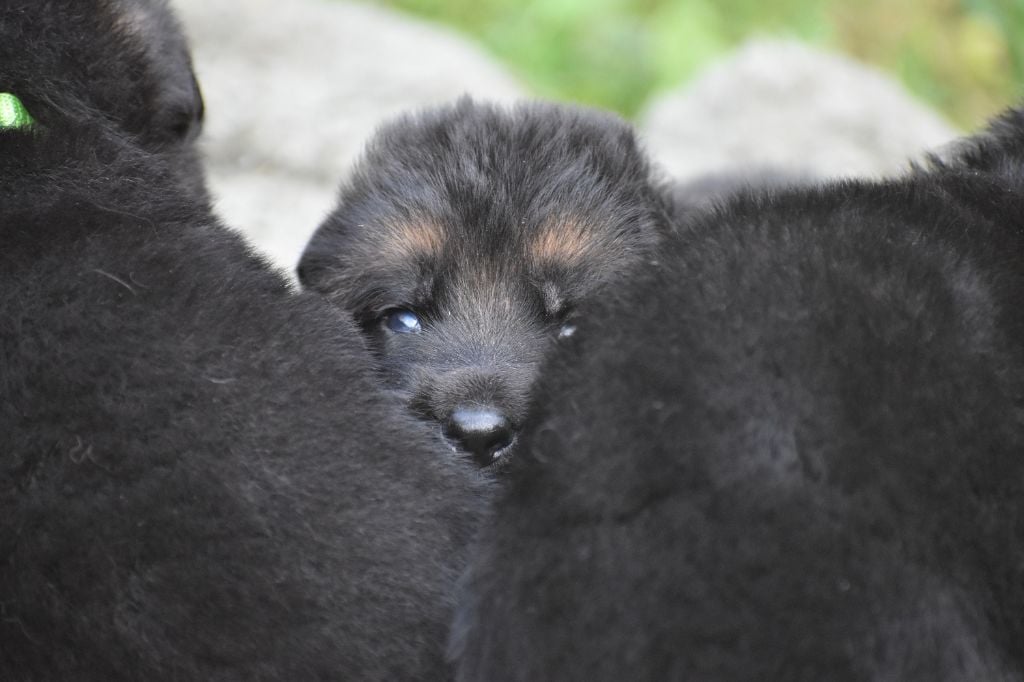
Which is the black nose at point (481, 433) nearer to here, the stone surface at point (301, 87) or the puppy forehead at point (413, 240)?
the puppy forehead at point (413, 240)

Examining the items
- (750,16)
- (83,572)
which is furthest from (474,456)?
(750,16)

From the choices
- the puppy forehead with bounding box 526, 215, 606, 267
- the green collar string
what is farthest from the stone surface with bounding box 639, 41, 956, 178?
the green collar string

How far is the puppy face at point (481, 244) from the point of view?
3254 mm

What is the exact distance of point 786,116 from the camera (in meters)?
7.48

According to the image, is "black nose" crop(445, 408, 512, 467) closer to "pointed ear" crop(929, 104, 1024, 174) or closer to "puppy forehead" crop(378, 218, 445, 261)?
"puppy forehead" crop(378, 218, 445, 261)

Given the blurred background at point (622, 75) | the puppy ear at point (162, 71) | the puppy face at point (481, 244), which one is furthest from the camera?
the blurred background at point (622, 75)

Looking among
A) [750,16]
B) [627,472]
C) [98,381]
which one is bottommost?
[627,472]

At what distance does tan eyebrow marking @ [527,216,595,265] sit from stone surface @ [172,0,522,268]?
1923mm

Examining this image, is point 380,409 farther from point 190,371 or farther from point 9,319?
point 9,319

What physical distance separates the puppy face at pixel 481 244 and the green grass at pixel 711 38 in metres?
4.65

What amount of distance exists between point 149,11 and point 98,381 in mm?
1428

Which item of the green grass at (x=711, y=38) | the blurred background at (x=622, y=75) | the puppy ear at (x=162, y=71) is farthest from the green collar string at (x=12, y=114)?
the green grass at (x=711, y=38)

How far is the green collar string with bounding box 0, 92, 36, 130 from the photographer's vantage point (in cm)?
253

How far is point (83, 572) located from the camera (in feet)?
6.67
